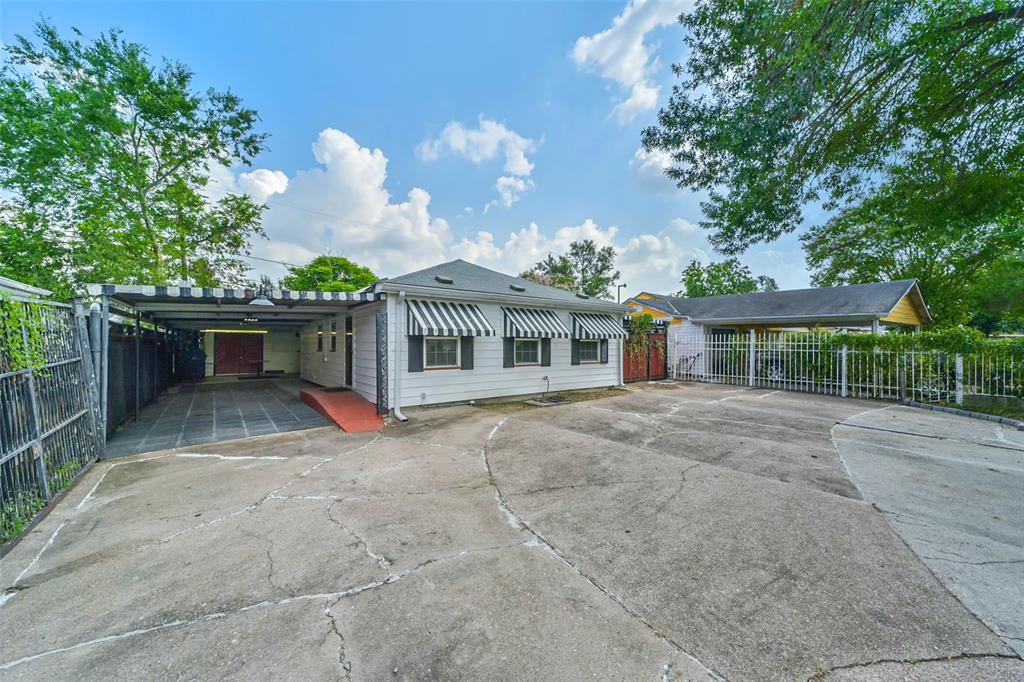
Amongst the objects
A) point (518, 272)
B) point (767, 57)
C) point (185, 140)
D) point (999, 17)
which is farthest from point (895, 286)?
point (185, 140)

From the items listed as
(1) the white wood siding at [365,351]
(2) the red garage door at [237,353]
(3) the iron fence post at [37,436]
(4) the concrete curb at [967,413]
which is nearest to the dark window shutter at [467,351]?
(1) the white wood siding at [365,351]

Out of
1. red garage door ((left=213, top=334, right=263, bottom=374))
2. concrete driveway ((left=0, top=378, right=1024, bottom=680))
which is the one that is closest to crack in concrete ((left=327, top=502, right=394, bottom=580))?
concrete driveway ((left=0, top=378, right=1024, bottom=680))

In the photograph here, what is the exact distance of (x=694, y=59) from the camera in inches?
243

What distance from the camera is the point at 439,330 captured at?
837 cm

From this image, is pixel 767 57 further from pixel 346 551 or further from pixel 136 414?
pixel 136 414

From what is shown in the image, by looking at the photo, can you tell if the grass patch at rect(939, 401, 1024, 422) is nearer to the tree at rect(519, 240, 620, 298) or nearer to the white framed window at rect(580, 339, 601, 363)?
the white framed window at rect(580, 339, 601, 363)

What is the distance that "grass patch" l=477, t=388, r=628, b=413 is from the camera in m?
9.53

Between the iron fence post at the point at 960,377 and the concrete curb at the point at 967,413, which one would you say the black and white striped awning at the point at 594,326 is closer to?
the concrete curb at the point at 967,413

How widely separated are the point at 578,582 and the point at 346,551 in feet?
6.53

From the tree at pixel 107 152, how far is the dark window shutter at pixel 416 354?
45.7 ft

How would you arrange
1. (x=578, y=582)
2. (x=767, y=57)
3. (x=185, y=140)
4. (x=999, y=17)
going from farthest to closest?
(x=185, y=140) < (x=767, y=57) < (x=999, y=17) < (x=578, y=582)

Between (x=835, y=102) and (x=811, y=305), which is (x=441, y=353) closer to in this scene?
(x=835, y=102)

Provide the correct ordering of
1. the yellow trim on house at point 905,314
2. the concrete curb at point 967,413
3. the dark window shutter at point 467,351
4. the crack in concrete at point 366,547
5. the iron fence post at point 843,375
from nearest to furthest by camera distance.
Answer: the crack in concrete at point 366,547 < the concrete curb at point 967,413 < the dark window shutter at point 467,351 < the iron fence post at point 843,375 < the yellow trim on house at point 905,314

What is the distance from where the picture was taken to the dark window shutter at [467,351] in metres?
9.66
